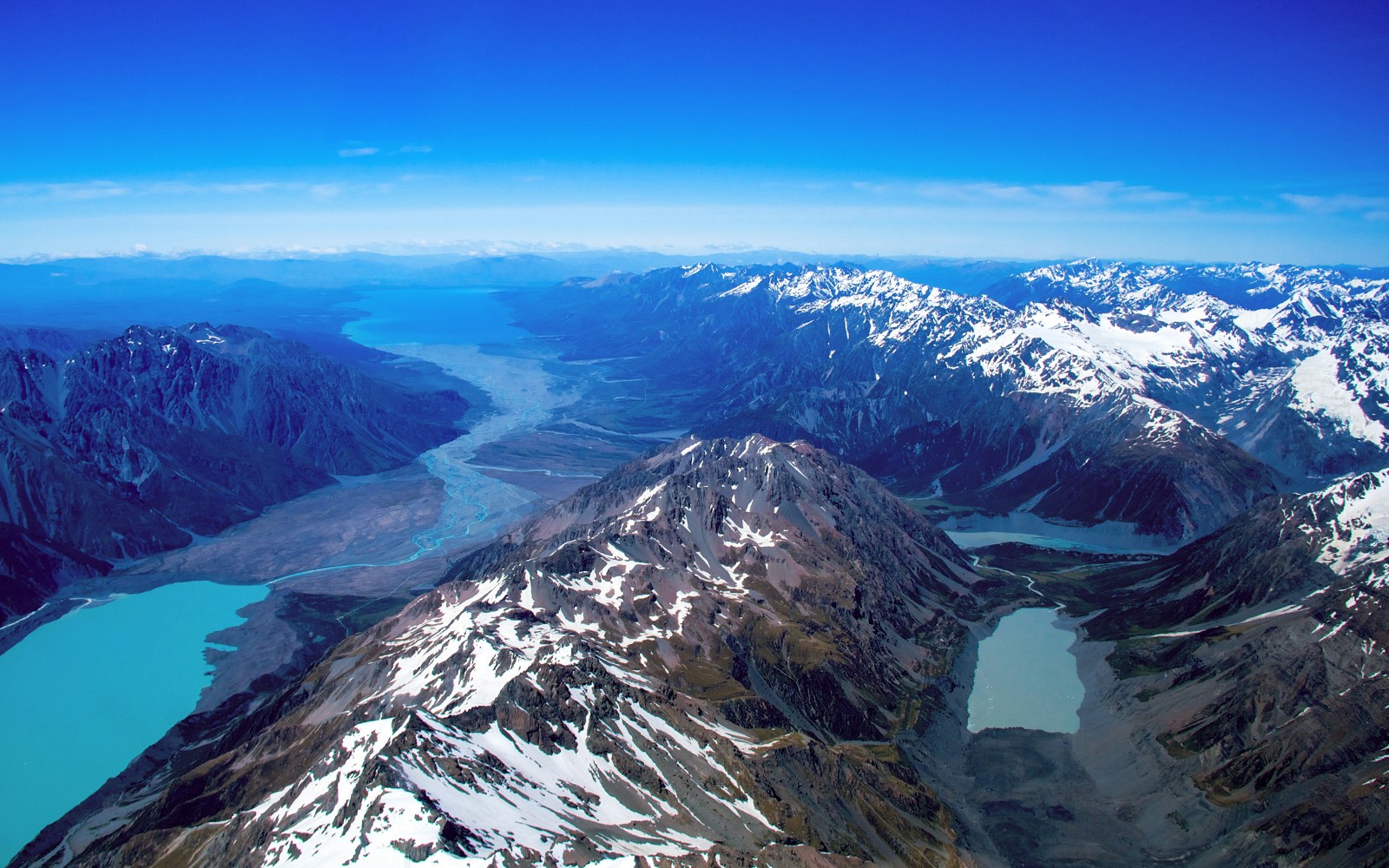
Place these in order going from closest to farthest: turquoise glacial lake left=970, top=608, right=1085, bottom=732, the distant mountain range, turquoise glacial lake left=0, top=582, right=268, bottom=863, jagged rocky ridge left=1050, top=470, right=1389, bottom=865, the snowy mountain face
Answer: the snowy mountain face → the distant mountain range → jagged rocky ridge left=1050, top=470, right=1389, bottom=865 → turquoise glacial lake left=0, top=582, right=268, bottom=863 → turquoise glacial lake left=970, top=608, right=1085, bottom=732

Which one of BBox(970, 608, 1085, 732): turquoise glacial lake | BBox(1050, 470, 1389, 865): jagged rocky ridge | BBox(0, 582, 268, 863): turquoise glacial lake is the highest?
BBox(1050, 470, 1389, 865): jagged rocky ridge

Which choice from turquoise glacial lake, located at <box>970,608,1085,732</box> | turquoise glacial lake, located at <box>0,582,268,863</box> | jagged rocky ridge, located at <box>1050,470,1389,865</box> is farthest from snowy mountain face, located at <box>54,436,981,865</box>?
turquoise glacial lake, located at <box>0,582,268,863</box>

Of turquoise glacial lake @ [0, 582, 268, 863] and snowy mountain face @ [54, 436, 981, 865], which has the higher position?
snowy mountain face @ [54, 436, 981, 865]

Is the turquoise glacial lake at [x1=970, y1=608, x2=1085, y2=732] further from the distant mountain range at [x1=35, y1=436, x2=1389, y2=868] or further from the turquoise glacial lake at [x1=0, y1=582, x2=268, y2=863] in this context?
the turquoise glacial lake at [x1=0, y1=582, x2=268, y2=863]

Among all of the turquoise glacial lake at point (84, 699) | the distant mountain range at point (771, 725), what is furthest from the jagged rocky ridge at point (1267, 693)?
the turquoise glacial lake at point (84, 699)

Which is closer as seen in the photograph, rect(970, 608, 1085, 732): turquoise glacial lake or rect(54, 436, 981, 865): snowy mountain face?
rect(54, 436, 981, 865): snowy mountain face

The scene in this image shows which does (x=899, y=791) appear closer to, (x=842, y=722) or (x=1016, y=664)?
(x=842, y=722)

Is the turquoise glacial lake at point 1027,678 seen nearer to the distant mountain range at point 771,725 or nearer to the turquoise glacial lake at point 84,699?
the distant mountain range at point 771,725
